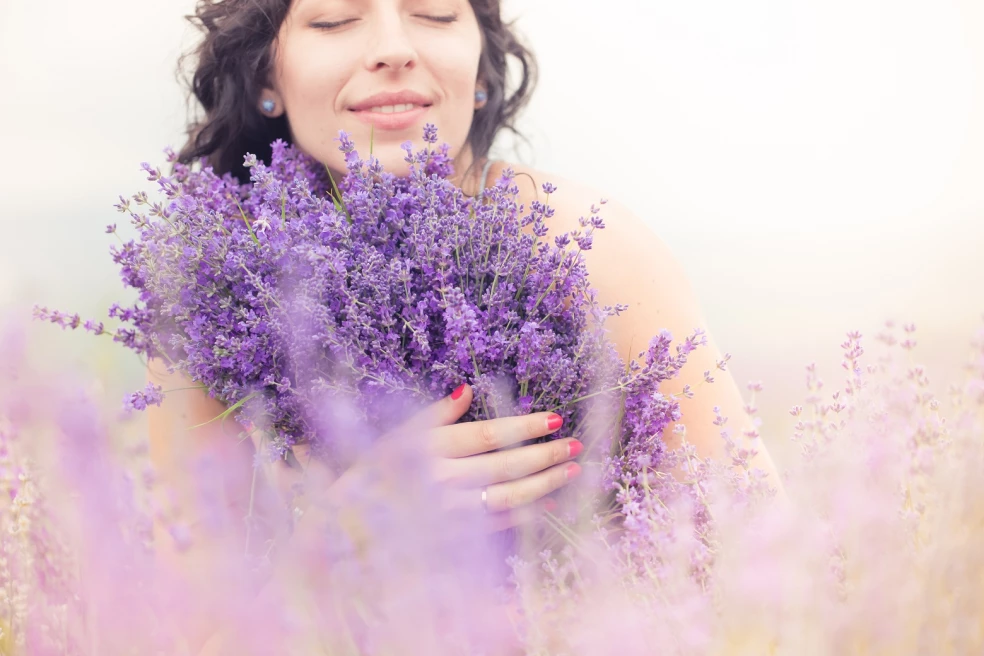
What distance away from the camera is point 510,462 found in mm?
1402

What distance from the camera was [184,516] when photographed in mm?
820

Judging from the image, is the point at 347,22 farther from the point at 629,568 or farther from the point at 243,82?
the point at 629,568

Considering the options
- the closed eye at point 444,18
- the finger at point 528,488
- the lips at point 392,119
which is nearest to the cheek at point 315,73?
the lips at point 392,119

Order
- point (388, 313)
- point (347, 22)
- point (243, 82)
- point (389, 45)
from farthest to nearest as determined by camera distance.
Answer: point (243, 82)
point (347, 22)
point (389, 45)
point (388, 313)

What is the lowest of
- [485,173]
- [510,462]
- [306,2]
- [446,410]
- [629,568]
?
[629,568]

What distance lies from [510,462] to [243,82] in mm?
1536

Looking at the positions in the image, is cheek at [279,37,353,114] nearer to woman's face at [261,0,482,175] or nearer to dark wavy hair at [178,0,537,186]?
woman's face at [261,0,482,175]

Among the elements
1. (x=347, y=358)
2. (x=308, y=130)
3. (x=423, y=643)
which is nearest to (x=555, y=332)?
(x=347, y=358)

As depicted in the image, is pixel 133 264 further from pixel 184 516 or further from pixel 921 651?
pixel 921 651

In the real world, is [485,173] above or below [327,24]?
below

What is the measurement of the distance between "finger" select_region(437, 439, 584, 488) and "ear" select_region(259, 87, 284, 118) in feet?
4.43

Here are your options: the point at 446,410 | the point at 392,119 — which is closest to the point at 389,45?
the point at 392,119

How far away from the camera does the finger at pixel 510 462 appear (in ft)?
4.56

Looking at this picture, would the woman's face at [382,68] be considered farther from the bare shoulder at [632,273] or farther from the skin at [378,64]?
the bare shoulder at [632,273]
